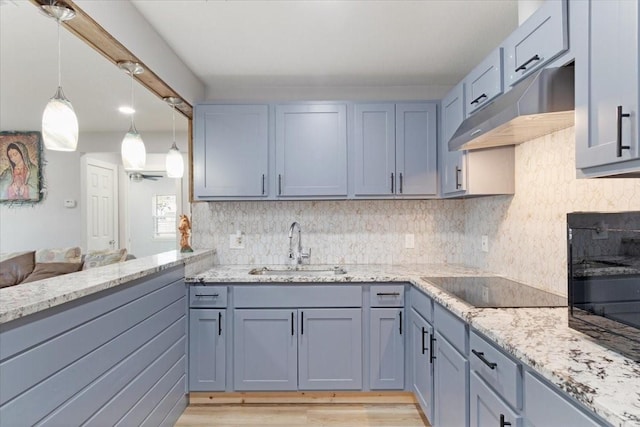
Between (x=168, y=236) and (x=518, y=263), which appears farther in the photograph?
(x=168, y=236)

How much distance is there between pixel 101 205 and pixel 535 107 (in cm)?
564

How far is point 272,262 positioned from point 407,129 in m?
1.58

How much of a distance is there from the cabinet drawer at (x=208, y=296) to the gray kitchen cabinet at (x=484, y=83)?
79.8 inches

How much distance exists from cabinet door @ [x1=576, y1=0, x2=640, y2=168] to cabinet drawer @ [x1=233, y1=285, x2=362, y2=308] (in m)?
1.69

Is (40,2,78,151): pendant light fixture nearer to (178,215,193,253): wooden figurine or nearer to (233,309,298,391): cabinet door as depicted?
(178,215,193,253): wooden figurine

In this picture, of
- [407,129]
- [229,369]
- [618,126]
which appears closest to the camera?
[618,126]

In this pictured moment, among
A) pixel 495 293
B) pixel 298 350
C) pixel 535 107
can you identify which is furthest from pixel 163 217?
pixel 535 107

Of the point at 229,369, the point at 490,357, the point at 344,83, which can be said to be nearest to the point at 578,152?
the point at 490,357

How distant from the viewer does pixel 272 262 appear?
3160 mm

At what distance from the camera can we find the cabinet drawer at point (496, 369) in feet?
3.89

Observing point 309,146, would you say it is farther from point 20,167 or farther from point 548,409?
point 20,167

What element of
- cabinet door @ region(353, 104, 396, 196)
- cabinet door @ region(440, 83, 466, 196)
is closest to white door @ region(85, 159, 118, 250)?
cabinet door @ region(353, 104, 396, 196)

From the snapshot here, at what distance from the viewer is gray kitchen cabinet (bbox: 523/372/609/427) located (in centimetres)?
89

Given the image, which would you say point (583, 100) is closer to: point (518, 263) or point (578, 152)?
point (578, 152)
